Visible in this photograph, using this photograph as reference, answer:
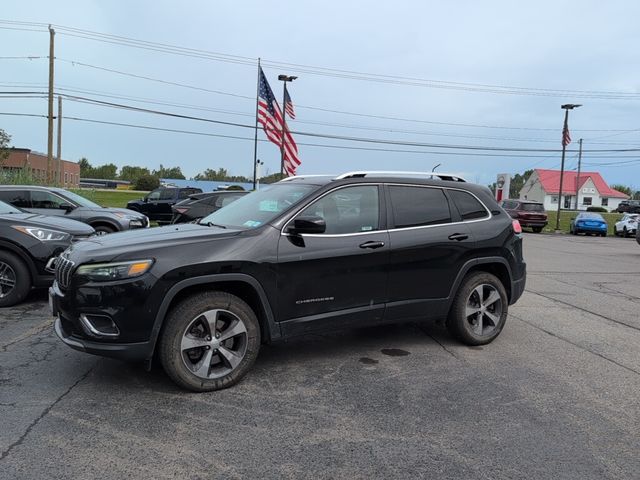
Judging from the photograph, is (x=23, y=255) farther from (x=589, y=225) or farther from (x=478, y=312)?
(x=589, y=225)

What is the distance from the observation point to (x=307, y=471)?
3.01 meters

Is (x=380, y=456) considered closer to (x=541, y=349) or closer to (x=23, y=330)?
(x=541, y=349)

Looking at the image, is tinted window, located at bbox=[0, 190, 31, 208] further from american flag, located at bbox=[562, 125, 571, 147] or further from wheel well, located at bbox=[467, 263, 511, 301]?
american flag, located at bbox=[562, 125, 571, 147]

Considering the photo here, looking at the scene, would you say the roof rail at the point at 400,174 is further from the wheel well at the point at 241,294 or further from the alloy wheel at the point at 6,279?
the alloy wheel at the point at 6,279

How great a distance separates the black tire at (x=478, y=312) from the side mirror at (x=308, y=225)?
5.99 ft

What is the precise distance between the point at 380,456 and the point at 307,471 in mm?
479

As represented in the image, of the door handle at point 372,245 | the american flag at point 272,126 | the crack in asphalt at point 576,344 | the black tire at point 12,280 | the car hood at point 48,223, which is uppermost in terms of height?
the american flag at point 272,126

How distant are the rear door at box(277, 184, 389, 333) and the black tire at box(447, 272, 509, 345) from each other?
Result: 979mm

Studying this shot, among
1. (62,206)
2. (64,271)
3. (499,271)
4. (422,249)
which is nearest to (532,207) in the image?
(62,206)

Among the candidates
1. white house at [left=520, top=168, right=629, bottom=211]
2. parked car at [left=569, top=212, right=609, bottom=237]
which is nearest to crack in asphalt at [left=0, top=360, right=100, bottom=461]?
parked car at [left=569, top=212, right=609, bottom=237]

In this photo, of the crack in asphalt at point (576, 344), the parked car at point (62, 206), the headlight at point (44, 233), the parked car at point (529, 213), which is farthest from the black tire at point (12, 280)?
the parked car at point (529, 213)

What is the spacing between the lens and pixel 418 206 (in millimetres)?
5160

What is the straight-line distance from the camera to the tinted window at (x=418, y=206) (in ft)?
16.4

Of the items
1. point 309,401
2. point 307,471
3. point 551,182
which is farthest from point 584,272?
point 551,182
